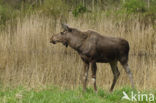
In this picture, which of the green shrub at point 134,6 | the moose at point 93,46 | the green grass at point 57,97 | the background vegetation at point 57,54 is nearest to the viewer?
the green grass at point 57,97

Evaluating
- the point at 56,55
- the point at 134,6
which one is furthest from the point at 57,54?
the point at 134,6

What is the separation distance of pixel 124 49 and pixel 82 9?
8933 mm

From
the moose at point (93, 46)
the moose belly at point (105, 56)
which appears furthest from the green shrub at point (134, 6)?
the moose belly at point (105, 56)

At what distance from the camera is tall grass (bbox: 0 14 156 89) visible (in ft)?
27.2

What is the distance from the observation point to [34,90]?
6219 mm

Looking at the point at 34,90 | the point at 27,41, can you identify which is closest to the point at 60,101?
the point at 34,90

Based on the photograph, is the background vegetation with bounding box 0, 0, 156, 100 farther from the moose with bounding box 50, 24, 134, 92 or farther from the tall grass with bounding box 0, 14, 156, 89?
the moose with bounding box 50, 24, 134, 92

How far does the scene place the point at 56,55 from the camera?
8469 mm

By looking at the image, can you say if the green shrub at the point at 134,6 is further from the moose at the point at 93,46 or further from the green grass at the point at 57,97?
the green grass at the point at 57,97

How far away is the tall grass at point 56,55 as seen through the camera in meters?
8.28

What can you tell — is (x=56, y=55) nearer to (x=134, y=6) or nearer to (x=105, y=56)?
(x=105, y=56)

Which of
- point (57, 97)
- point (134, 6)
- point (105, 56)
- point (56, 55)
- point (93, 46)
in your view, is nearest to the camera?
point (57, 97)

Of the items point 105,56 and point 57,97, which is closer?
point 57,97

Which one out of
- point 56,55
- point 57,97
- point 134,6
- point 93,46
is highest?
point 134,6
